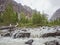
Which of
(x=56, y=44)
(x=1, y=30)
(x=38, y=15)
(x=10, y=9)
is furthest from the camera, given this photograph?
(x=38, y=15)

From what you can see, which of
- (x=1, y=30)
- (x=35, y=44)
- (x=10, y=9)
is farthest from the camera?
(x=10, y=9)

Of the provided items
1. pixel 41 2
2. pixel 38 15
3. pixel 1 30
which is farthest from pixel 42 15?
pixel 41 2

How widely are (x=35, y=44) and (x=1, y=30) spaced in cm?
192

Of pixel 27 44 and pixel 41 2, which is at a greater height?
pixel 41 2

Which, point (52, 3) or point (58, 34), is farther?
point (58, 34)

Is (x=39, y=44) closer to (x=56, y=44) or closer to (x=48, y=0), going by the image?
(x=56, y=44)

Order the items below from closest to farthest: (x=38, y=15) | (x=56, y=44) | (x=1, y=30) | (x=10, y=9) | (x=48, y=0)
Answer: (x=56, y=44)
(x=48, y=0)
(x=1, y=30)
(x=10, y=9)
(x=38, y=15)

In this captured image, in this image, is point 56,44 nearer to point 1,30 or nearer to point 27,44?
point 27,44

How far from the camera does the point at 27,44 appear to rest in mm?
3230

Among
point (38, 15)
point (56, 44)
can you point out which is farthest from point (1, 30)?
point (38, 15)

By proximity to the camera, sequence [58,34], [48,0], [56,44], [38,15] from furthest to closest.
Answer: [38,15] → [58,34] → [48,0] → [56,44]

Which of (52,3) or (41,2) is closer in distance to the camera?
(52,3)

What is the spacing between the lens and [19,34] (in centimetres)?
442

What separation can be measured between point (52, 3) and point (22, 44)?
0.95 meters
